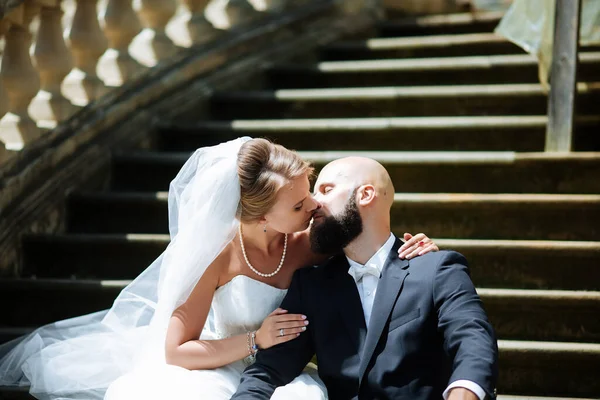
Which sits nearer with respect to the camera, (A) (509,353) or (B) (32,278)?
(A) (509,353)

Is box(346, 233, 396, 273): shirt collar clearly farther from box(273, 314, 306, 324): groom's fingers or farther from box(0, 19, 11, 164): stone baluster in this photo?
box(0, 19, 11, 164): stone baluster

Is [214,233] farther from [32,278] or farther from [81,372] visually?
[32,278]

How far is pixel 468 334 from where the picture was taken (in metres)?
2.73

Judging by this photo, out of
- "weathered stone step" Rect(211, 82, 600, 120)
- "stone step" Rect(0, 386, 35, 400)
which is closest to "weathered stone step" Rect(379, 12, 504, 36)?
"weathered stone step" Rect(211, 82, 600, 120)

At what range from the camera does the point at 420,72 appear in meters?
5.91

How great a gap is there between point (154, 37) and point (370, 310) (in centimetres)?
316

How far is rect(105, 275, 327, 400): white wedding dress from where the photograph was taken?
117 inches

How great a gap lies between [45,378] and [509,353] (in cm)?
196

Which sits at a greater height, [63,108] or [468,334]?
[63,108]

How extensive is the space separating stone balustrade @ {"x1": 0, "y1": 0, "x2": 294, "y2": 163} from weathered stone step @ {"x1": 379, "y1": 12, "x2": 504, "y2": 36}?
1.34 meters

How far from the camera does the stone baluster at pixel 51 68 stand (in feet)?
15.8

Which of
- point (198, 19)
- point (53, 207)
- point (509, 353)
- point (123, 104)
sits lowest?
point (509, 353)

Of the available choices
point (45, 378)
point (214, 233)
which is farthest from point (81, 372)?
point (214, 233)

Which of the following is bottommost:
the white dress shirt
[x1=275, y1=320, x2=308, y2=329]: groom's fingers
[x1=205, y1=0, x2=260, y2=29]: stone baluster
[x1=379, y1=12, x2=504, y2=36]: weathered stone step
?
[x1=275, y1=320, x2=308, y2=329]: groom's fingers
